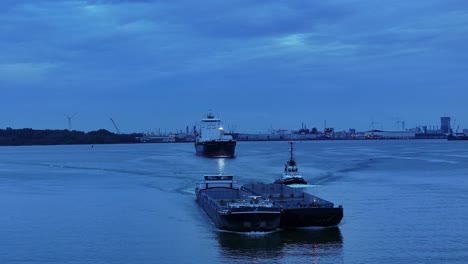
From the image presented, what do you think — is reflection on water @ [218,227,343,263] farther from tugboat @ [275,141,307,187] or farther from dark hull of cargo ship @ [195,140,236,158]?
dark hull of cargo ship @ [195,140,236,158]

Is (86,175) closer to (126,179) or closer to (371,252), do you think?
(126,179)

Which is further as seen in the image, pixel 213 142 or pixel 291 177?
pixel 213 142

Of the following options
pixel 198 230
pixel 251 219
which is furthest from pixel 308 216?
pixel 198 230

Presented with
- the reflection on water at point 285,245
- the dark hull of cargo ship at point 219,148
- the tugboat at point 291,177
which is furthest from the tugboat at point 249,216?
the dark hull of cargo ship at point 219,148

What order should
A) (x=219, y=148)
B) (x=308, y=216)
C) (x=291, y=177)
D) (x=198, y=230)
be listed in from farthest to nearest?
(x=219, y=148) → (x=291, y=177) → (x=198, y=230) → (x=308, y=216)

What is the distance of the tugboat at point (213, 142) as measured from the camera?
122 metres

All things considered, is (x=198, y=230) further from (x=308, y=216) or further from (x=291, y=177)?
(x=291, y=177)

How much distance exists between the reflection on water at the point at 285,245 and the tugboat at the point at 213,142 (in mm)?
87636

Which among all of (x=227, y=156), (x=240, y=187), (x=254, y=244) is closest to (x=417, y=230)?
(x=254, y=244)

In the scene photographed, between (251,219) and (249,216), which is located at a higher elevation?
(249,216)

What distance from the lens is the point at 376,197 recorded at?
49.1m

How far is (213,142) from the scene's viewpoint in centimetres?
12188

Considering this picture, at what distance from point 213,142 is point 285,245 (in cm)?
9181

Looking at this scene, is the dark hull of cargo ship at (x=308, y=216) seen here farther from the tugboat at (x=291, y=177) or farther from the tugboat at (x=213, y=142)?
the tugboat at (x=213, y=142)
